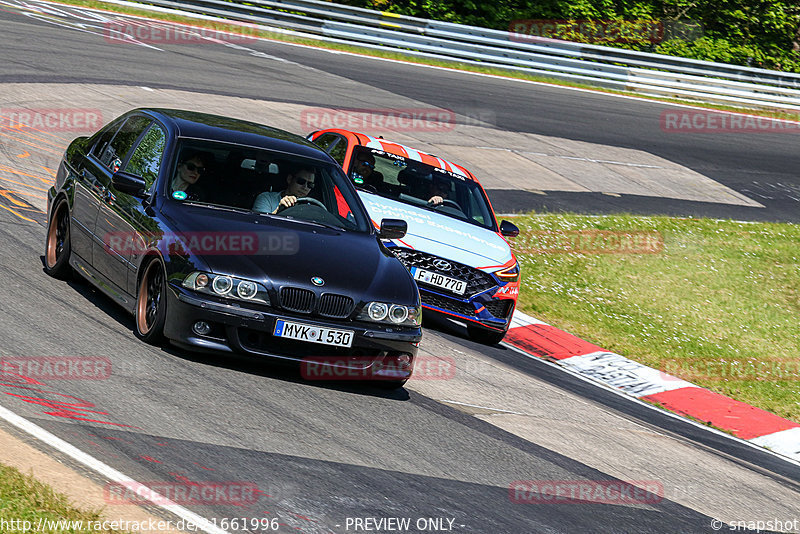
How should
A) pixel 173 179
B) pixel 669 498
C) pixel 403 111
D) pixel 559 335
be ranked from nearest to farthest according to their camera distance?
pixel 669 498
pixel 173 179
pixel 559 335
pixel 403 111

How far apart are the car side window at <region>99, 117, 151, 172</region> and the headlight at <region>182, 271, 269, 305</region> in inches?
77.4

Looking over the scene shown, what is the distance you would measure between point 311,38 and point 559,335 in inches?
737

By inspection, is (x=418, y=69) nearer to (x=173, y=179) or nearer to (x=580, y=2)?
(x=580, y=2)

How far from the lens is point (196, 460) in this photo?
5277 mm

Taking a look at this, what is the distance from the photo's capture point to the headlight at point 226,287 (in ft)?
21.5

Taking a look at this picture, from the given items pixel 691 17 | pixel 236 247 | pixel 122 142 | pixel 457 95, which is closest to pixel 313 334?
pixel 236 247

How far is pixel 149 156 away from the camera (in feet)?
25.7

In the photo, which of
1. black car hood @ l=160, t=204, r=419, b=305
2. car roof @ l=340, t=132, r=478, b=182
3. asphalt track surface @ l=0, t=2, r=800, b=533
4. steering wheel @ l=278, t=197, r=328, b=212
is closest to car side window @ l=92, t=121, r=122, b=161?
asphalt track surface @ l=0, t=2, r=800, b=533

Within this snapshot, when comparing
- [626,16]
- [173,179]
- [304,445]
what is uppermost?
[626,16]

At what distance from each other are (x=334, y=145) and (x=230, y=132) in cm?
342

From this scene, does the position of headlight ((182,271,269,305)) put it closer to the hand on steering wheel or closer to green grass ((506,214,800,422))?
the hand on steering wheel

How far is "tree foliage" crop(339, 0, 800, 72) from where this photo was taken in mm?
33000

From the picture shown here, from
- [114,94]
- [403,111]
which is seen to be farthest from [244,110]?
[403,111]

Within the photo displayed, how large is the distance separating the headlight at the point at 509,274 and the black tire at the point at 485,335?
524 millimetres
